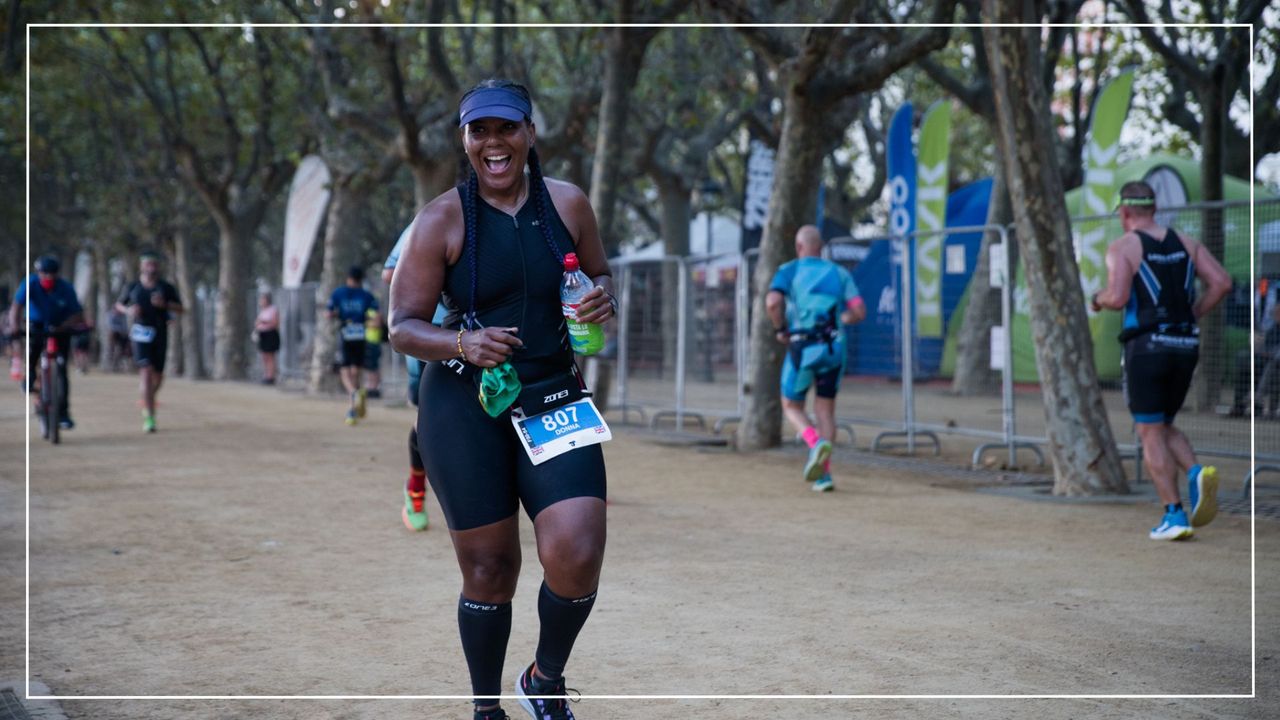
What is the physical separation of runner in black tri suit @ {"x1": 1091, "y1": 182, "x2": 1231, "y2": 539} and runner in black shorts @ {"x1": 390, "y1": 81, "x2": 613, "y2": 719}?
16.6 feet

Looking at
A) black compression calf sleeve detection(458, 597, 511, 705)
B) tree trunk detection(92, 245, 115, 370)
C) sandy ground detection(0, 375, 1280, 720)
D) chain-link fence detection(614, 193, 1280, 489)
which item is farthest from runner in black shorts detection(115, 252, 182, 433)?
tree trunk detection(92, 245, 115, 370)

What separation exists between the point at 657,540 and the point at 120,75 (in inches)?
1037

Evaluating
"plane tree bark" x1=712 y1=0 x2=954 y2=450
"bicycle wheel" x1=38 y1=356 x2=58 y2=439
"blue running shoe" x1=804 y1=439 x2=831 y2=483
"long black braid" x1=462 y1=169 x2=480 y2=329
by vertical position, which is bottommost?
"blue running shoe" x1=804 y1=439 x2=831 y2=483

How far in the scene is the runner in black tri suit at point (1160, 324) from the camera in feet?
26.9

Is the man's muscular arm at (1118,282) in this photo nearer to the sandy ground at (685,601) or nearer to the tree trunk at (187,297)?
the sandy ground at (685,601)

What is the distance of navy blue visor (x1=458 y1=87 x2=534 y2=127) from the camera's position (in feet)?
13.2

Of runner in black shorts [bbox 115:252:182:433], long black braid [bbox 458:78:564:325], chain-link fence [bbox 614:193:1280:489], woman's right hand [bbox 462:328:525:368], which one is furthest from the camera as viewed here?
runner in black shorts [bbox 115:252:182:433]

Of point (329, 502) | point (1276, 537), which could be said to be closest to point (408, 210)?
point (329, 502)

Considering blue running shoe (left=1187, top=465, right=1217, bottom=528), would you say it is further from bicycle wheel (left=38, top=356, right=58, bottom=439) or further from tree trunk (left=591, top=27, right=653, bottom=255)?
bicycle wheel (left=38, top=356, right=58, bottom=439)

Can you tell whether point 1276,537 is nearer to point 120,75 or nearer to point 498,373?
point 498,373

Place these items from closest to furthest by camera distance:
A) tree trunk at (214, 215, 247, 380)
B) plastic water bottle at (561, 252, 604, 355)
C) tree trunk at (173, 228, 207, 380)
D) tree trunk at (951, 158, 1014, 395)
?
plastic water bottle at (561, 252, 604, 355) → tree trunk at (951, 158, 1014, 395) → tree trunk at (214, 215, 247, 380) → tree trunk at (173, 228, 207, 380)

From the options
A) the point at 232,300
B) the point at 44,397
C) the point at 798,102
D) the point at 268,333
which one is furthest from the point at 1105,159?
the point at 232,300

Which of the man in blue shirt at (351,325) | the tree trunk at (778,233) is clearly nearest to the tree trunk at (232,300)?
the man in blue shirt at (351,325)

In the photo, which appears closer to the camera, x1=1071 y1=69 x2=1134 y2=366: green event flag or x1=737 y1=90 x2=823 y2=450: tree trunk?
x1=737 y1=90 x2=823 y2=450: tree trunk
